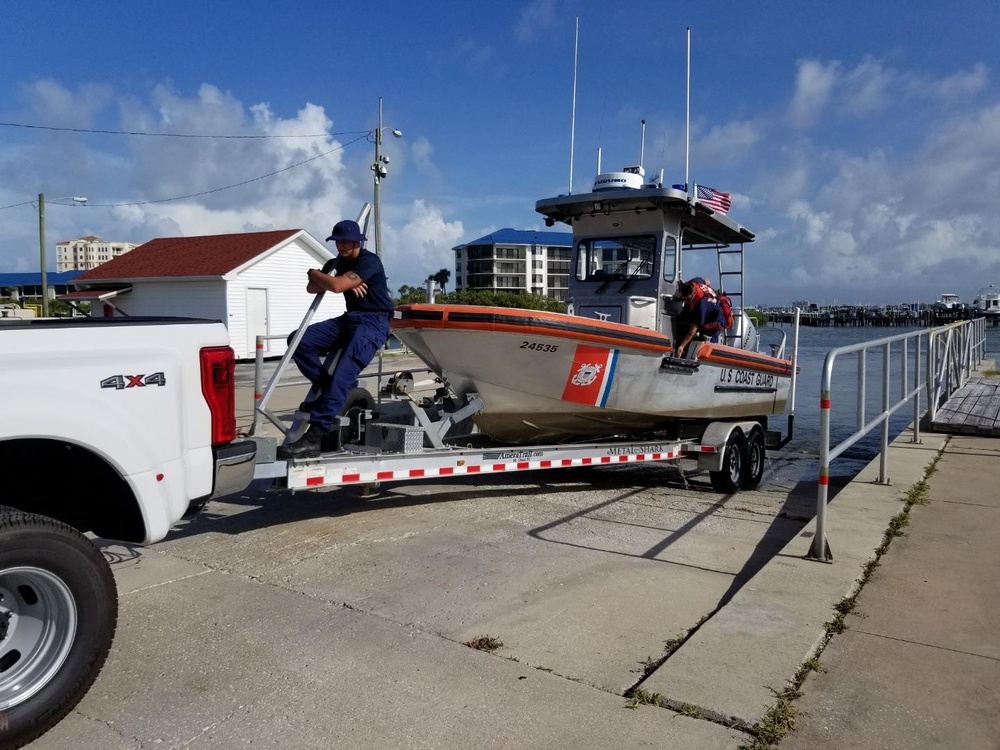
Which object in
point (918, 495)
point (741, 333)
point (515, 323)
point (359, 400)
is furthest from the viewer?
point (741, 333)

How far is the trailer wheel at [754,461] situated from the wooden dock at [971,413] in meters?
2.72

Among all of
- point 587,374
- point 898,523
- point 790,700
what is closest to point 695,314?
point 587,374

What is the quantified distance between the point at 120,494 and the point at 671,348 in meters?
5.18

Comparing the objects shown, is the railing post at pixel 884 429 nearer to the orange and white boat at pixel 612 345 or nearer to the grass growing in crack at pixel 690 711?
the orange and white boat at pixel 612 345

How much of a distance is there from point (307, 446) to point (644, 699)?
3.00m

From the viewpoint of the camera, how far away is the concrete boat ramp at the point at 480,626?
3.27 meters

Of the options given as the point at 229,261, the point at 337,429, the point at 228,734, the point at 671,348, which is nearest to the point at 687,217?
the point at 671,348

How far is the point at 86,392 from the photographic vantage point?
3.21 meters

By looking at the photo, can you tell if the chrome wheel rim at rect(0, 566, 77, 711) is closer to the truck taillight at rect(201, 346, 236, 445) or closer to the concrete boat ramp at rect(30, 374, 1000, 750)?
the concrete boat ramp at rect(30, 374, 1000, 750)

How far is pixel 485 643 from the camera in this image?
4.07 meters

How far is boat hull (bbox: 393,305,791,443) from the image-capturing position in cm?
643

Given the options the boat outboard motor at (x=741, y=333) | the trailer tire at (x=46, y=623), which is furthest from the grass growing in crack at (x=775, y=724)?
the boat outboard motor at (x=741, y=333)

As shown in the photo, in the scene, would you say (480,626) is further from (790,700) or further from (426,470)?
(426,470)

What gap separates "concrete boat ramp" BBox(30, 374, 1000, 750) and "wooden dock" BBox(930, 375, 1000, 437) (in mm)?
2647
